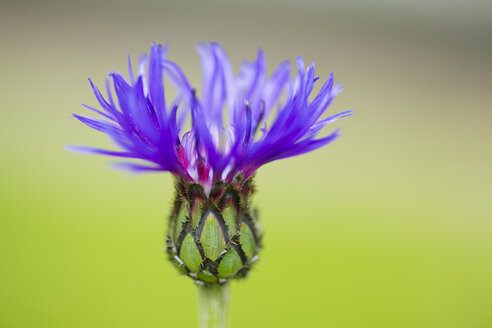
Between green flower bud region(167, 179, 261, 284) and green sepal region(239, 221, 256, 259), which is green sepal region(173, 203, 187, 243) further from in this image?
green sepal region(239, 221, 256, 259)

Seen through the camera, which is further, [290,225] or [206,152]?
[290,225]

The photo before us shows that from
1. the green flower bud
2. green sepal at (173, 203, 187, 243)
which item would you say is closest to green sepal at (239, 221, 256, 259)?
the green flower bud

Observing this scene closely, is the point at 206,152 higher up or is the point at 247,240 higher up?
the point at 206,152

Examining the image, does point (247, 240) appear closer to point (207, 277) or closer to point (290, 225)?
point (207, 277)

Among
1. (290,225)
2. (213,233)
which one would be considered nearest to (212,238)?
(213,233)

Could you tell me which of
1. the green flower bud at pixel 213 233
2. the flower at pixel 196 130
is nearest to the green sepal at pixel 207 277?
the green flower bud at pixel 213 233

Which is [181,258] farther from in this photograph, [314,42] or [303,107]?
[314,42]

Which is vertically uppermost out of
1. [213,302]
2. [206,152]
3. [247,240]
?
[206,152]
